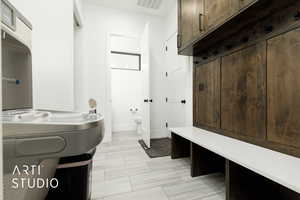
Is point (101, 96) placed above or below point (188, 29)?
below

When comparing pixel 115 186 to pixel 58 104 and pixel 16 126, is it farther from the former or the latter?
pixel 16 126

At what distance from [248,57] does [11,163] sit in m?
1.80

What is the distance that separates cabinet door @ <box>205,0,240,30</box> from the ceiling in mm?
1713

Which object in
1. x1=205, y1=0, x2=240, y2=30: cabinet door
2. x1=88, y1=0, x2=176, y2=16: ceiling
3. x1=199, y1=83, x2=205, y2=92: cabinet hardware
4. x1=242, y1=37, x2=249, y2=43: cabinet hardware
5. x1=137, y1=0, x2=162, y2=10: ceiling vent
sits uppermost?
x1=88, y1=0, x2=176, y2=16: ceiling

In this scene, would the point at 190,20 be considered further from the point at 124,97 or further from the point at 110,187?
the point at 124,97

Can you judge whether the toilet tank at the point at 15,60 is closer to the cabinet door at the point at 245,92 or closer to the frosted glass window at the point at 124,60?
the cabinet door at the point at 245,92

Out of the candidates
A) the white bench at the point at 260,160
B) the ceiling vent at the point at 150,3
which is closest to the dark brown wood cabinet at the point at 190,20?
the ceiling vent at the point at 150,3

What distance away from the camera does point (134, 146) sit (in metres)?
2.62

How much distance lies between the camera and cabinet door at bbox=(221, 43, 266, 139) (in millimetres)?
1257

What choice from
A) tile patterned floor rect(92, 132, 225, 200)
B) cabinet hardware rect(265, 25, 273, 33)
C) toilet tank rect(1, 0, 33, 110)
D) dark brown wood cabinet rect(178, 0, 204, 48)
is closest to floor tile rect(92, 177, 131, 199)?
tile patterned floor rect(92, 132, 225, 200)

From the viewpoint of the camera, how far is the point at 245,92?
140cm

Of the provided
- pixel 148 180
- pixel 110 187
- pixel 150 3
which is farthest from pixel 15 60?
pixel 150 3

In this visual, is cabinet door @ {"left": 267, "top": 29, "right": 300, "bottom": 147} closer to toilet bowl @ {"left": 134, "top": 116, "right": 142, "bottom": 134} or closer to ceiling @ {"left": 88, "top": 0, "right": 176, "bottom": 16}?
ceiling @ {"left": 88, "top": 0, "right": 176, "bottom": 16}

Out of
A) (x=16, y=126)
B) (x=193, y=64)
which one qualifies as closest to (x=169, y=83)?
(x=193, y=64)
